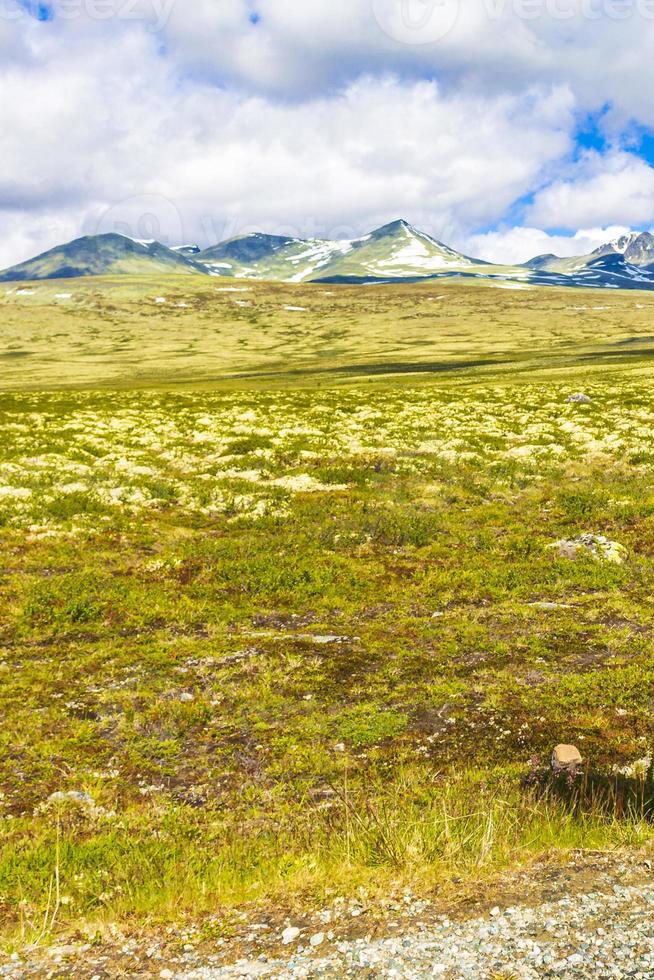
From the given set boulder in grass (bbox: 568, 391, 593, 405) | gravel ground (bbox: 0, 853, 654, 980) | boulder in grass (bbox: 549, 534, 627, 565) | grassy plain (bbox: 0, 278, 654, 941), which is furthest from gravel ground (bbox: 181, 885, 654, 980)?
boulder in grass (bbox: 568, 391, 593, 405)

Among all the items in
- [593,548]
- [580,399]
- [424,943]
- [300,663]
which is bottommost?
[300,663]

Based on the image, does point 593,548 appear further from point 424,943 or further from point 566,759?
point 424,943

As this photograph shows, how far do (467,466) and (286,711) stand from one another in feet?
80.5

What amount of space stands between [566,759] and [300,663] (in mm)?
6965

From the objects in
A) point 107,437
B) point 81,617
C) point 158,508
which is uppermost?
point 107,437

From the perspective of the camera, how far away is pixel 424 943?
6730 millimetres

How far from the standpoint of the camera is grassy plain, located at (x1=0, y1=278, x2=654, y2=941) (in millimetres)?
8656

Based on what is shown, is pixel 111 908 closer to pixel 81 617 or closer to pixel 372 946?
pixel 372 946

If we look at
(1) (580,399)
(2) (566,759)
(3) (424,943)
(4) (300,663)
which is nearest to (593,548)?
(2) (566,759)

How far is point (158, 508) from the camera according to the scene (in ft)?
93.5

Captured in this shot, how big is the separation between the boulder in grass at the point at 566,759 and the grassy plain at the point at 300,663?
0.67 m

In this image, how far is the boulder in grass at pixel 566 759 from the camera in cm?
1085

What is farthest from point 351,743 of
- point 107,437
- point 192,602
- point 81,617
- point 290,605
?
point 107,437

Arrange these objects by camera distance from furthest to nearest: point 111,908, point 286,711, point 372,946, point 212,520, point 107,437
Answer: point 107,437
point 212,520
point 286,711
point 111,908
point 372,946
